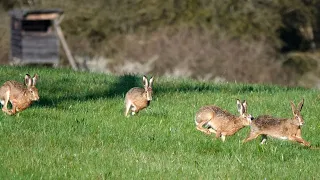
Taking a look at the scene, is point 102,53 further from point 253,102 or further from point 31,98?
point 31,98

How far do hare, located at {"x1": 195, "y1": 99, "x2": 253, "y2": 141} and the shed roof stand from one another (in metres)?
28.1

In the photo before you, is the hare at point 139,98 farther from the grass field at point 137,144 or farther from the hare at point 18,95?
the hare at point 18,95

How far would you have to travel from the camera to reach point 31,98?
12203mm

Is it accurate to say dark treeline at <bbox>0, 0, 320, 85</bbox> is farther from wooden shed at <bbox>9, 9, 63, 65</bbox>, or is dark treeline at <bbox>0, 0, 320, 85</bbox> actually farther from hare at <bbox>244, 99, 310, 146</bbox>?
hare at <bbox>244, 99, 310, 146</bbox>

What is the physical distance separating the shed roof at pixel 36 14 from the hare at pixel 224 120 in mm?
28129

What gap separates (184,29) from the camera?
39094mm

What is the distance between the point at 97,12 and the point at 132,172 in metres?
34.5

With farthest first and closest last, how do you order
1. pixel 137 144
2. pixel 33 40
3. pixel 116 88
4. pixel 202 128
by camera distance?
pixel 33 40
pixel 116 88
pixel 202 128
pixel 137 144

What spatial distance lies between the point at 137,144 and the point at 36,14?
29418mm

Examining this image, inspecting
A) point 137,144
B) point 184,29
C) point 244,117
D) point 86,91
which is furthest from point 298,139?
point 184,29

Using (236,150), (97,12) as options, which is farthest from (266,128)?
(97,12)

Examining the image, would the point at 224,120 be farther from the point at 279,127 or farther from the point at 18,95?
the point at 18,95

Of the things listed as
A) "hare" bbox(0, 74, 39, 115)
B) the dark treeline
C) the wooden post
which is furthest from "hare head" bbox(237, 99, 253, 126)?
the wooden post

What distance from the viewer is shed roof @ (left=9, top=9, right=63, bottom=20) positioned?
39.3m
